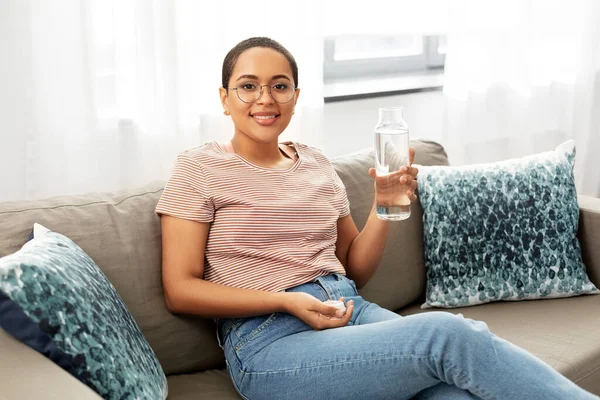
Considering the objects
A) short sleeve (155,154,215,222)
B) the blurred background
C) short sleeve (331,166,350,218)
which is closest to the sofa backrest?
short sleeve (155,154,215,222)

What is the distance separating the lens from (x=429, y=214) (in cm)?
219

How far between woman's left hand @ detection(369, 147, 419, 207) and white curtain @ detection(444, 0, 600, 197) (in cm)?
141

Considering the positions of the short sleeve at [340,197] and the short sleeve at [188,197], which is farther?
the short sleeve at [340,197]

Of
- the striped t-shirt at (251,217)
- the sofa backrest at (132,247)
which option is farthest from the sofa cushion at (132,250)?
the striped t-shirt at (251,217)

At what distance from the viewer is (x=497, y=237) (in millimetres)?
2174

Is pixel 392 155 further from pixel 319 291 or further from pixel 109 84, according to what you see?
pixel 109 84

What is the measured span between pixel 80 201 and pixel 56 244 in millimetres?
306

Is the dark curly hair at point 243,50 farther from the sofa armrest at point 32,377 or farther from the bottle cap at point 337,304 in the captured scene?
the sofa armrest at point 32,377

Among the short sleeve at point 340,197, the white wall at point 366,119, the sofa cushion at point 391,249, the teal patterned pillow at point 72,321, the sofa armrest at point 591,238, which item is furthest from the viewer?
the white wall at point 366,119

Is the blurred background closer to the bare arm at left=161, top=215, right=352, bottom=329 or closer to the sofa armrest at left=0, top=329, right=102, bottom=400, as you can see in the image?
the bare arm at left=161, top=215, right=352, bottom=329

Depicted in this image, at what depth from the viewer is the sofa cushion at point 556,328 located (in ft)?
6.06

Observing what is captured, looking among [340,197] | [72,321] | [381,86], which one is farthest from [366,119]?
[72,321]

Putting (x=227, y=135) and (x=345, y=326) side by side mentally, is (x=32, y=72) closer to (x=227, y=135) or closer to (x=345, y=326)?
(x=227, y=135)

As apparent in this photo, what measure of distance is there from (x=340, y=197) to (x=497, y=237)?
49cm
